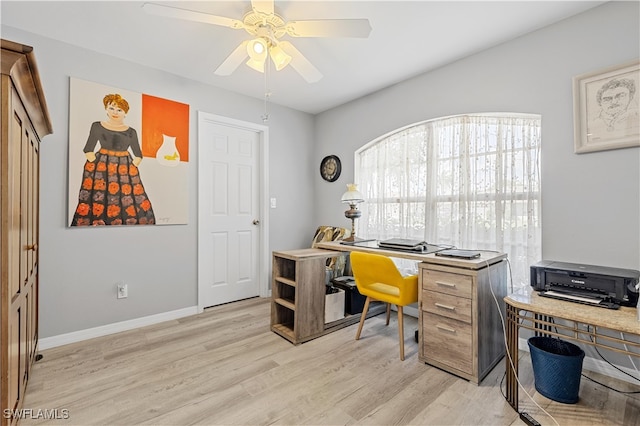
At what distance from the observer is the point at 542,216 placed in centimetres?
220

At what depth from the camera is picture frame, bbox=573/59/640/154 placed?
1.83 m

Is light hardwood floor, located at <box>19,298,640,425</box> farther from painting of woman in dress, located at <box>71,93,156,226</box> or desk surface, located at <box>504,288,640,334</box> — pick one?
painting of woman in dress, located at <box>71,93,156,226</box>

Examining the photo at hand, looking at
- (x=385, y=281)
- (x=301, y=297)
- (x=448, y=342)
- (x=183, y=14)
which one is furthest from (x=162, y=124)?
(x=448, y=342)

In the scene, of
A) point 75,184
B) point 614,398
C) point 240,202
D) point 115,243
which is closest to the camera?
point 614,398

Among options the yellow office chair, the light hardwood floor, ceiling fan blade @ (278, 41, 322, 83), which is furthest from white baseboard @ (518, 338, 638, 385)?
ceiling fan blade @ (278, 41, 322, 83)

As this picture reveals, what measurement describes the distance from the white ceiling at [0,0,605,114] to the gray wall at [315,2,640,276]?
136 millimetres

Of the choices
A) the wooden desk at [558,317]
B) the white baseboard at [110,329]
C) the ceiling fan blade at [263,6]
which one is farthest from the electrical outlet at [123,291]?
the wooden desk at [558,317]

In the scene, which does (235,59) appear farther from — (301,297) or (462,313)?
(462,313)

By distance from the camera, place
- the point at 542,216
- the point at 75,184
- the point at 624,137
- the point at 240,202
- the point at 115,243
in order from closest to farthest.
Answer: the point at 624,137 < the point at 542,216 < the point at 75,184 < the point at 115,243 < the point at 240,202

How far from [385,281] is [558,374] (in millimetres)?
1095

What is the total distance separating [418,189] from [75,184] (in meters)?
3.09

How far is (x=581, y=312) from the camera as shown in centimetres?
148

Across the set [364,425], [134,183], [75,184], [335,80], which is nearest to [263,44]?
[335,80]

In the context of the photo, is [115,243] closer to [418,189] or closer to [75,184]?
[75,184]
